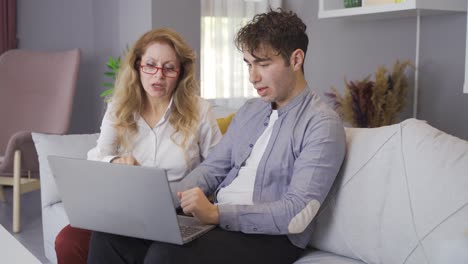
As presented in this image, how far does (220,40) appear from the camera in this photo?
197 inches

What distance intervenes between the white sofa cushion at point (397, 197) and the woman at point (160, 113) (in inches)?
21.0

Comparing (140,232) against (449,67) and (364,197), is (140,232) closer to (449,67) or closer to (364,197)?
(364,197)

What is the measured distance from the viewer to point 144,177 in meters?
1.60

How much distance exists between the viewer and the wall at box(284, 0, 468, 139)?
3.07m

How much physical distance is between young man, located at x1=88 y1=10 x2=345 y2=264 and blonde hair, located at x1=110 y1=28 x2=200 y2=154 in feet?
0.72

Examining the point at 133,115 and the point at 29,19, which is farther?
the point at 29,19

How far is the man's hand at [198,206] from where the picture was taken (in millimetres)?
1709

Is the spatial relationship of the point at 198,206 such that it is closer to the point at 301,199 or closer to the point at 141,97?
the point at 301,199

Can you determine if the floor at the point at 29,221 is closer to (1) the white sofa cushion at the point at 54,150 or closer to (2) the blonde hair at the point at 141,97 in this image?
(1) the white sofa cushion at the point at 54,150

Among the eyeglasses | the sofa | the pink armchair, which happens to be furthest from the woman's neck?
the pink armchair

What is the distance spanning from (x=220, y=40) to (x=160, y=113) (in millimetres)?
2784

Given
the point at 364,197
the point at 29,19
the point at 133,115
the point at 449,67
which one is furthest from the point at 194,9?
the point at 364,197

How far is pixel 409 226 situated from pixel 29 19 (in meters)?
4.15

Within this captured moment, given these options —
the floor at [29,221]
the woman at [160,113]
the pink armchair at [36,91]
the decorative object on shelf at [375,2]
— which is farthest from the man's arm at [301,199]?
the pink armchair at [36,91]
